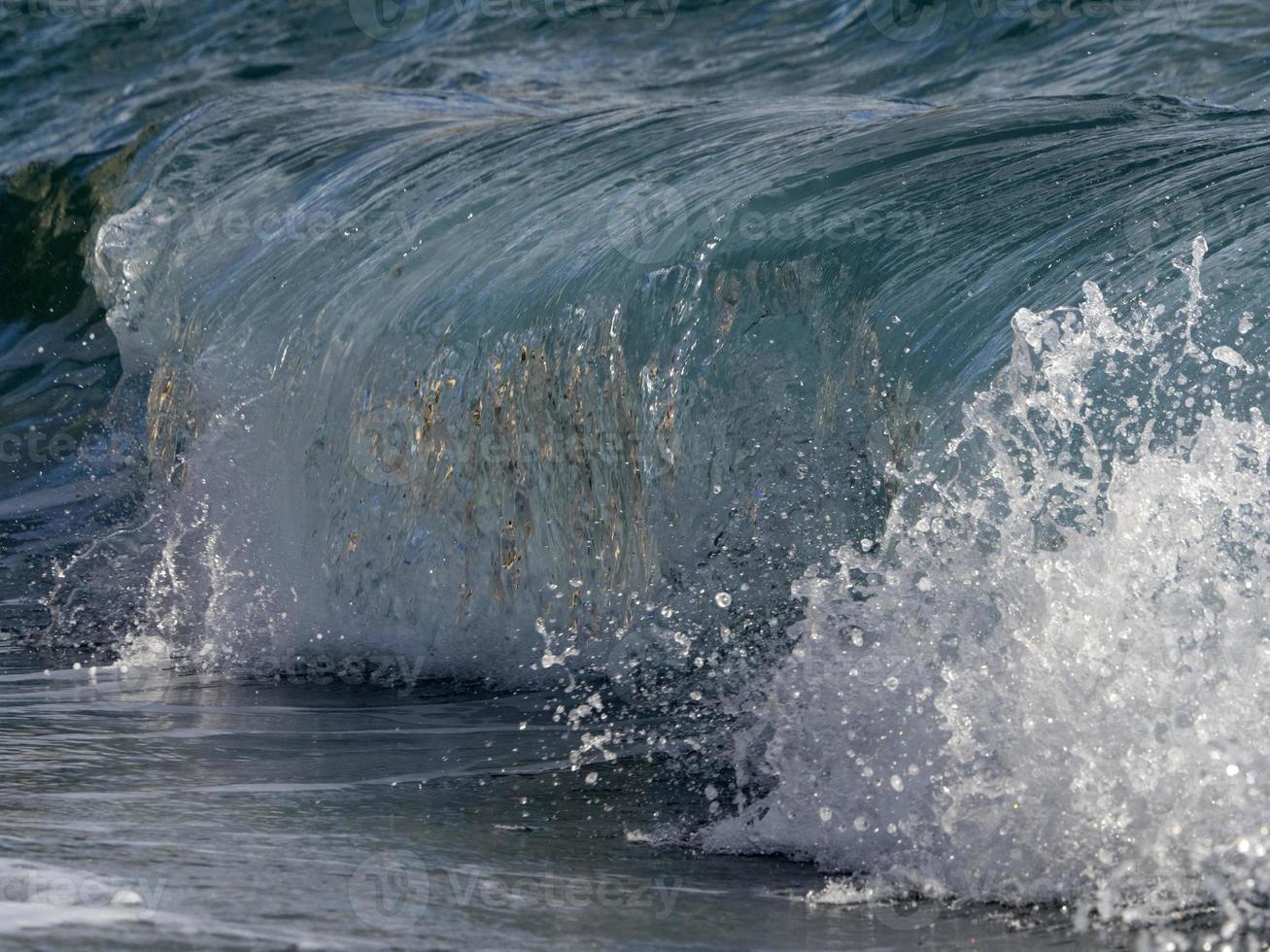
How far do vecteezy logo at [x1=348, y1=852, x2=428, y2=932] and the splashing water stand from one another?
21.0 inches

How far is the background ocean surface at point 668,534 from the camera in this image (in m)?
2.55

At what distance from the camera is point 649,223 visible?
4961 mm

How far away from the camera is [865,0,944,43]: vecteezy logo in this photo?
29.8 feet

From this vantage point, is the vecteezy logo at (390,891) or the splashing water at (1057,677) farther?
the splashing water at (1057,677)

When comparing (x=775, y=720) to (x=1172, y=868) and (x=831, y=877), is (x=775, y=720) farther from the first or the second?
(x=1172, y=868)

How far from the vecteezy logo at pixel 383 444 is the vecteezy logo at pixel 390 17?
647cm
